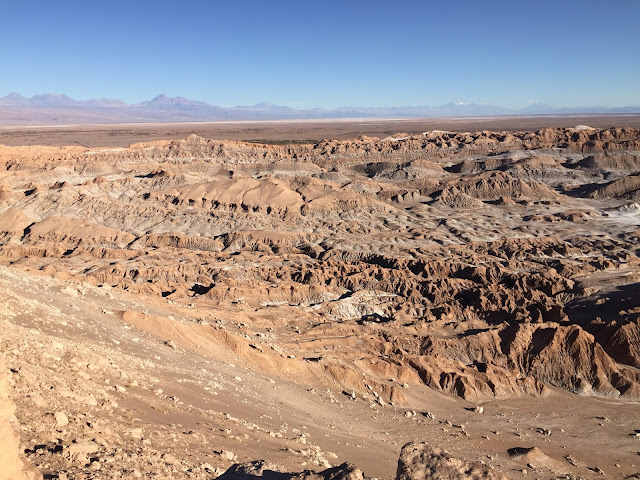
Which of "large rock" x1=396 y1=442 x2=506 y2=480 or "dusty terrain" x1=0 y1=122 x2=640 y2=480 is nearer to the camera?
"large rock" x1=396 y1=442 x2=506 y2=480

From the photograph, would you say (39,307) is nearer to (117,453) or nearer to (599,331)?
(117,453)

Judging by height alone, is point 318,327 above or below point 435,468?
below

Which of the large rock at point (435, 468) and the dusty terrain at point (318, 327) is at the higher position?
the large rock at point (435, 468)

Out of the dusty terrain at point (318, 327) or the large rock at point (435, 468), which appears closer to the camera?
the large rock at point (435, 468)

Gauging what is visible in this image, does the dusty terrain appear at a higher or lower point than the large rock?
lower

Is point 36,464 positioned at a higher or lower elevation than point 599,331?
higher

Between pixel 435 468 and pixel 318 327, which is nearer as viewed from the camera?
pixel 435 468

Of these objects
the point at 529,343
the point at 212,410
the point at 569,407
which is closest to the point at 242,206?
the point at 529,343

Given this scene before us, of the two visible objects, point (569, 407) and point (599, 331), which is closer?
point (569, 407)
